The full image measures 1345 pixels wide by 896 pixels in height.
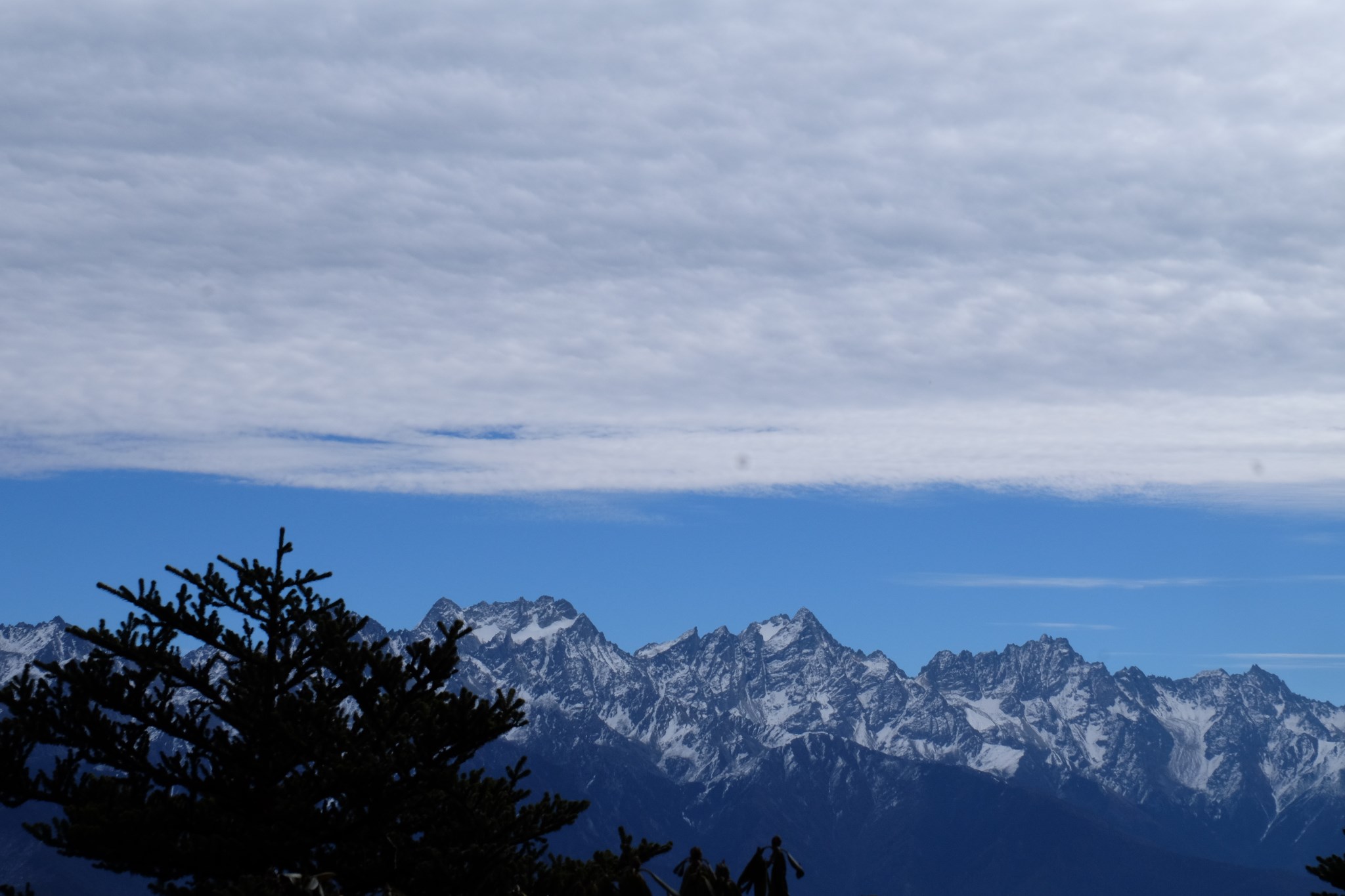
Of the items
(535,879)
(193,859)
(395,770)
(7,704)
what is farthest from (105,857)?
(535,879)

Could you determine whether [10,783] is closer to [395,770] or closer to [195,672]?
[195,672]

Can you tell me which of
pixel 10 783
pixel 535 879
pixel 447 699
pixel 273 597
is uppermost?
pixel 273 597

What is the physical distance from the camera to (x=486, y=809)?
32312 millimetres

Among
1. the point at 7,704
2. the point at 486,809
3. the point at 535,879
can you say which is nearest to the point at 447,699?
the point at 486,809

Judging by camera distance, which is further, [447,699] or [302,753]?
[447,699]

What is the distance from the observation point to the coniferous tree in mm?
29188

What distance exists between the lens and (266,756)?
29.7 metres

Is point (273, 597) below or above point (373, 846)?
above

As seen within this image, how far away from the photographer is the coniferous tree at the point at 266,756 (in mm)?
29188

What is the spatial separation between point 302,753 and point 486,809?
17.1 ft

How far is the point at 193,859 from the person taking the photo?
28.9 m

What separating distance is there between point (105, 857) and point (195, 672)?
4.33 metres

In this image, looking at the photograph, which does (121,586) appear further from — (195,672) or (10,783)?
(10,783)

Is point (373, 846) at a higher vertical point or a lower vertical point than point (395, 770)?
lower
